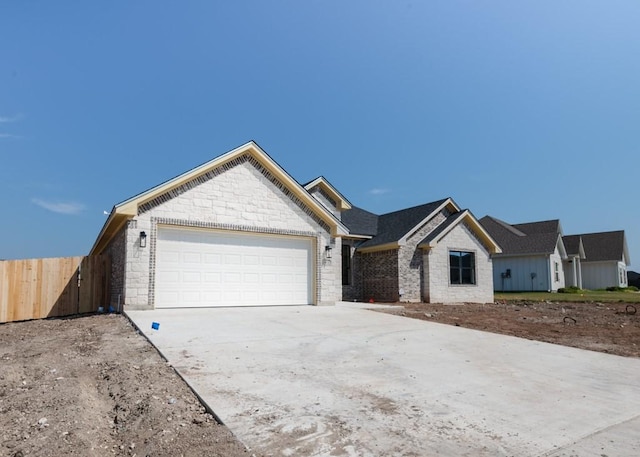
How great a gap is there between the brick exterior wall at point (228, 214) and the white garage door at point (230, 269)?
0.35m

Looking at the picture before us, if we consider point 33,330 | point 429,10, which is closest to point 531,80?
point 429,10

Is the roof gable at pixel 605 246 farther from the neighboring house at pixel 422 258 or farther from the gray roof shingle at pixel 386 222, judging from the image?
the gray roof shingle at pixel 386 222

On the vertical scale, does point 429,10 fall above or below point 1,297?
above

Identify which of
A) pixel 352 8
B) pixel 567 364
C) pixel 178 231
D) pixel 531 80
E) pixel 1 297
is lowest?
pixel 567 364

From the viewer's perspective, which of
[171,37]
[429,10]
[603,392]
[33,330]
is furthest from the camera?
[171,37]

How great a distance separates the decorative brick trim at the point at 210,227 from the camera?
452 inches

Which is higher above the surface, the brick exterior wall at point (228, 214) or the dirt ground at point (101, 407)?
the brick exterior wall at point (228, 214)

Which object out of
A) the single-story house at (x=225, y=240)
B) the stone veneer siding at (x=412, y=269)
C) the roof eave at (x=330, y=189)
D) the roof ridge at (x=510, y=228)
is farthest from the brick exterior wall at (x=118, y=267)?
the roof ridge at (x=510, y=228)

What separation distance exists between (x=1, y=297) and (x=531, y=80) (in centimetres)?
1867

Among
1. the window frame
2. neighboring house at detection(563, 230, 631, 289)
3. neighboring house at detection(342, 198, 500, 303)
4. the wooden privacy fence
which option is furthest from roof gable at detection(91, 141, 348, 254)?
neighboring house at detection(563, 230, 631, 289)

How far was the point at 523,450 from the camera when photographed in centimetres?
340

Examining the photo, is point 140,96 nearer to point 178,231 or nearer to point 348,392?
point 178,231

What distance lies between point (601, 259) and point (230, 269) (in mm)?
39867

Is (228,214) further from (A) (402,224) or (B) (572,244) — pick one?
(B) (572,244)
